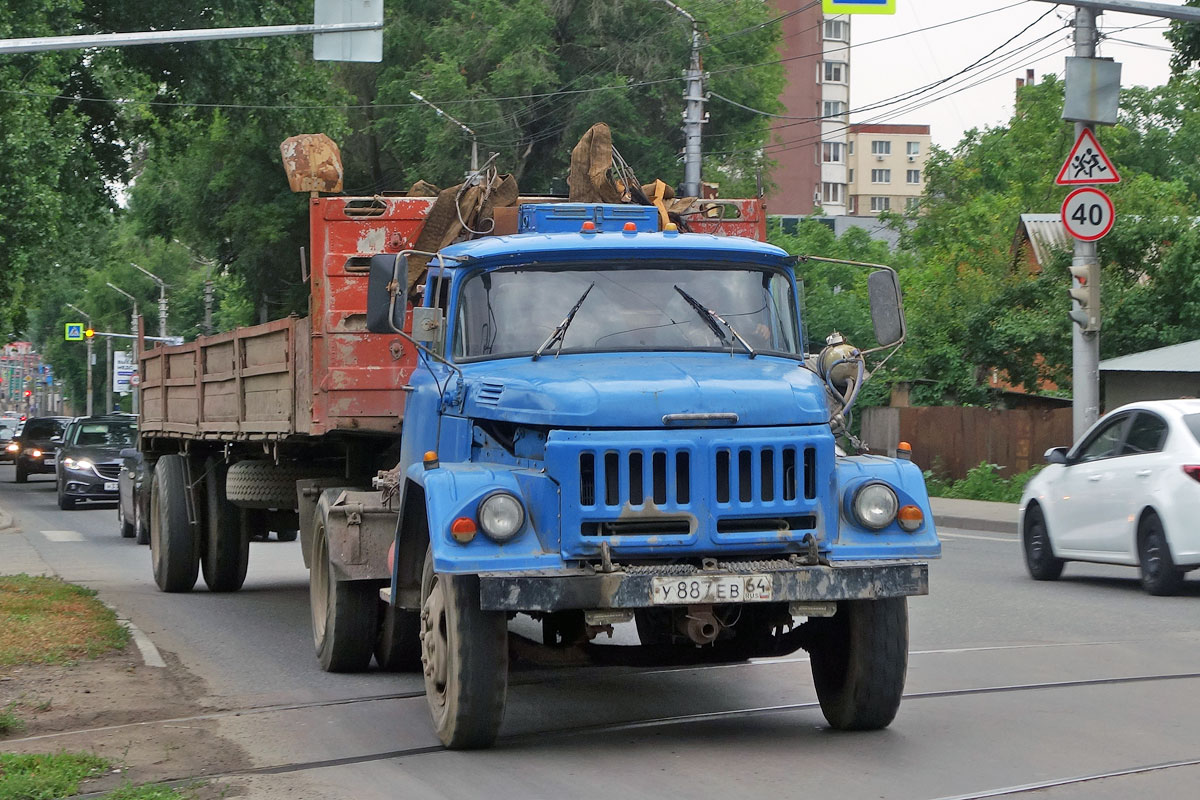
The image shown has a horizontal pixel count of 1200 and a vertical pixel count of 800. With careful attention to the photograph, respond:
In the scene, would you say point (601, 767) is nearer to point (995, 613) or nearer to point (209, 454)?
point (995, 613)

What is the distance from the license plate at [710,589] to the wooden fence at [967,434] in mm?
22960

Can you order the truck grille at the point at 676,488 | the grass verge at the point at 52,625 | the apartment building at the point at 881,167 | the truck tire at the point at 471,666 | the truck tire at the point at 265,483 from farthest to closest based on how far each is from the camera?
the apartment building at the point at 881,167 < the truck tire at the point at 265,483 < the grass verge at the point at 52,625 < the truck tire at the point at 471,666 < the truck grille at the point at 676,488

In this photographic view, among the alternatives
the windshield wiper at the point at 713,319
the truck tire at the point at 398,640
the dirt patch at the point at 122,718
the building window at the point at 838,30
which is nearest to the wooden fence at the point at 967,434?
the truck tire at the point at 398,640

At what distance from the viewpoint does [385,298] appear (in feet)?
28.5

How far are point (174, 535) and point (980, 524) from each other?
487 inches

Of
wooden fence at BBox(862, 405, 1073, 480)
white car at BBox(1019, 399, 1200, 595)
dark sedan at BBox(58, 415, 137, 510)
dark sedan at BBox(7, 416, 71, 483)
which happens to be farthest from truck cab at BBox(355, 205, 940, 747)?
dark sedan at BBox(7, 416, 71, 483)

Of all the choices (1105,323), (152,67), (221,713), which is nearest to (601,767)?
(221,713)

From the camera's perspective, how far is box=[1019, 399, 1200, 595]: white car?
13.5 meters

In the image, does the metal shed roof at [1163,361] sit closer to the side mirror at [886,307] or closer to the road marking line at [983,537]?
the road marking line at [983,537]

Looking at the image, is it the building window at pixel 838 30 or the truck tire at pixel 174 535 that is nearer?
the truck tire at pixel 174 535

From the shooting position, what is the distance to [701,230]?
11.2 m

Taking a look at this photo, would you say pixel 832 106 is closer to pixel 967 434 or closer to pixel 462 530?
pixel 967 434

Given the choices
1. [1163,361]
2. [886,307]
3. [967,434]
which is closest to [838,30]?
[967,434]

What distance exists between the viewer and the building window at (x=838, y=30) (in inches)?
5226
